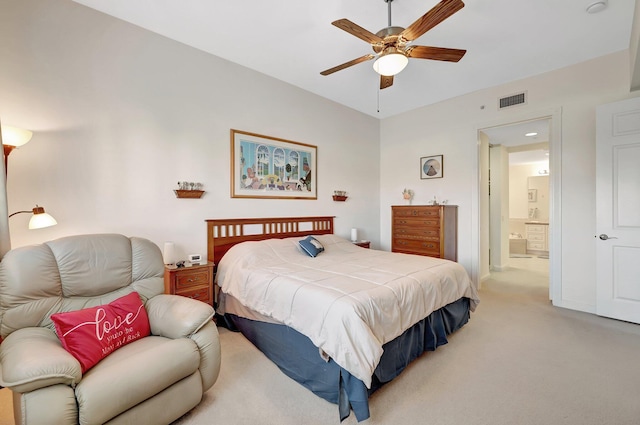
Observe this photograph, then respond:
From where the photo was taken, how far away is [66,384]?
4.46ft

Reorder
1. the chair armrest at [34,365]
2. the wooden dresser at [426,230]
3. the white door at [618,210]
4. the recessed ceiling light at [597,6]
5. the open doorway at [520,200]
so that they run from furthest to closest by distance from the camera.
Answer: the open doorway at [520,200], the wooden dresser at [426,230], the white door at [618,210], the recessed ceiling light at [597,6], the chair armrest at [34,365]

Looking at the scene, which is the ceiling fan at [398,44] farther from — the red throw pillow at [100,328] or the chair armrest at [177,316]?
the red throw pillow at [100,328]

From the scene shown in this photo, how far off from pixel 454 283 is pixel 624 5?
3.00 meters

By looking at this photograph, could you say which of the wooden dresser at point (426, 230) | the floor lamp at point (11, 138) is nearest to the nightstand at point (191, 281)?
the floor lamp at point (11, 138)

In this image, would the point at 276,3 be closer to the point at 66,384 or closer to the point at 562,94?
the point at 66,384

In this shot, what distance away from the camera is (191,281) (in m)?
2.88

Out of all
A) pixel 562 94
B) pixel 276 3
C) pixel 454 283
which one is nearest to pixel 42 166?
pixel 276 3

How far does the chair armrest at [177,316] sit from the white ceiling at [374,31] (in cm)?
263

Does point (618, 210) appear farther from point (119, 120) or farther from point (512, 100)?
point (119, 120)

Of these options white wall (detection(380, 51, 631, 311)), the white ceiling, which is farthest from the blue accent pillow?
white wall (detection(380, 51, 631, 311))

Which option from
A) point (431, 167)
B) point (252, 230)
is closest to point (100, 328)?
point (252, 230)

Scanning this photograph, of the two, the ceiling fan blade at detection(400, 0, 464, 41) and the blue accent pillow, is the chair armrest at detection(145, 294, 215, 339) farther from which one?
the ceiling fan blade at detection(400, 0, 464, 41)

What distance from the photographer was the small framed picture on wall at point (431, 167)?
192 inches

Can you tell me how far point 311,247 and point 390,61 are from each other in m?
2.21
